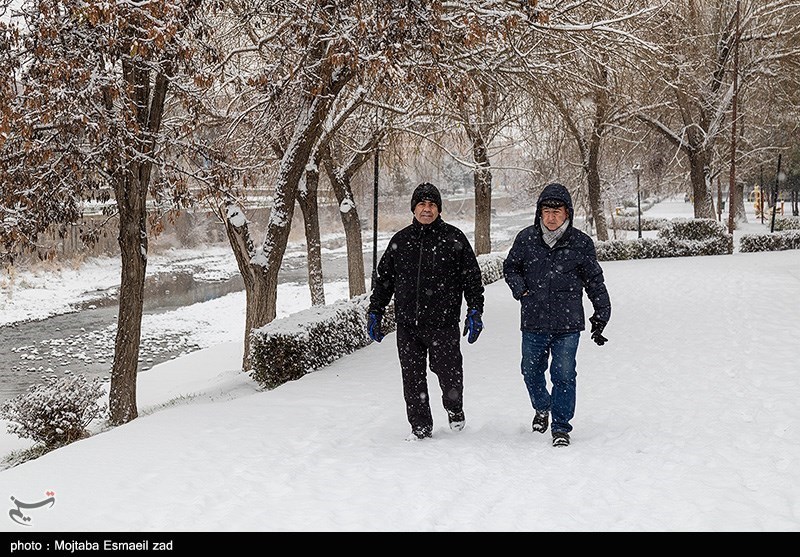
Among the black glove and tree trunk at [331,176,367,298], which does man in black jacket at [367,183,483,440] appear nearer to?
the black glove

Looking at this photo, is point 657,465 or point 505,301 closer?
point 657,465

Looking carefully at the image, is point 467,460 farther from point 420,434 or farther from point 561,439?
point 561,439

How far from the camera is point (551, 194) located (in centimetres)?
526

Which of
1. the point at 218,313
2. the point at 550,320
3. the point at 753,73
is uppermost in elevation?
the point at 753,73

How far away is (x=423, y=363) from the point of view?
18.5ft

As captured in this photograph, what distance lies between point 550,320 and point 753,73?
2515 cm

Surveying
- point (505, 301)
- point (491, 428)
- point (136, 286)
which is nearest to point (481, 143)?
point (505, 301)

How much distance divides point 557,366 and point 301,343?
13.7 ft

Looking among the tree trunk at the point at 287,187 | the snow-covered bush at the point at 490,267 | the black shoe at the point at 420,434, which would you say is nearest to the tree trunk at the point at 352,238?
the snow-covered bush at the point at 490,267

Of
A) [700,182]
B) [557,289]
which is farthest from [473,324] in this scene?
[700,182]

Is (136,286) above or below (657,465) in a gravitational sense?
above

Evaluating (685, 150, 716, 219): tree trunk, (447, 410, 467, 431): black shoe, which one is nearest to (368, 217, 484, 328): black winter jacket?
(447, 410, 467, 431): black shoe
